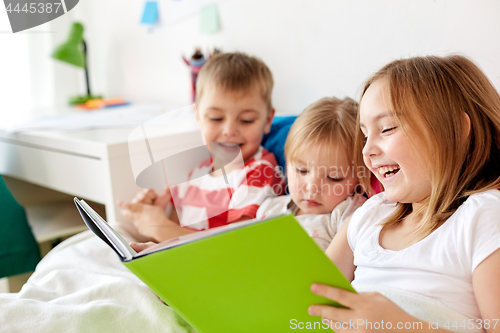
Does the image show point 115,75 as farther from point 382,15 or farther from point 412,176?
point 412,176

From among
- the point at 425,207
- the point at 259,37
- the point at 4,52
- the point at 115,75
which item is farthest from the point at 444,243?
the point at 4,52

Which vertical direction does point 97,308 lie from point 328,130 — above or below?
below

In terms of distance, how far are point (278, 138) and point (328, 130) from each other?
10.3 inches

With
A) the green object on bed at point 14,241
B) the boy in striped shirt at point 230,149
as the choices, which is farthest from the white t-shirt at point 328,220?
the green object on bed at point 14,241

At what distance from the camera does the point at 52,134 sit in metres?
1.45

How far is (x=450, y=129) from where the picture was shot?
2.19 ft

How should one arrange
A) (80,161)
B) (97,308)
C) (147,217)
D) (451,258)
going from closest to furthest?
(451,258) < (97,308) < (147,217) < (80,161)

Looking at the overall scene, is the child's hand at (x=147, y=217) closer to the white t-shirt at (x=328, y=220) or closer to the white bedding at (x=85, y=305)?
the white bedding at (x=85, y=305)

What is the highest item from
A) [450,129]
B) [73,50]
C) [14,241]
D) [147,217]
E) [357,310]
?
[73,50]

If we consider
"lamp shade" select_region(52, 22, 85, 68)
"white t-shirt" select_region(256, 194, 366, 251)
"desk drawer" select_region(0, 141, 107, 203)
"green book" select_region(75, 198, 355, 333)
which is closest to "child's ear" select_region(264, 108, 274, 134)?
"white t-shirt" select_region(256, 194, 366, 251)

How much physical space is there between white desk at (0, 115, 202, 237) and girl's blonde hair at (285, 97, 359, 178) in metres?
0.24

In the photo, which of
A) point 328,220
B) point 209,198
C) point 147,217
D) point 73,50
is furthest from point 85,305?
point 73,50

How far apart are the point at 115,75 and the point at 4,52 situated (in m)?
0.51

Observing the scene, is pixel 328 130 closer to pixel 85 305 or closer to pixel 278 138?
pixel 278 138
